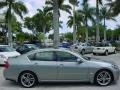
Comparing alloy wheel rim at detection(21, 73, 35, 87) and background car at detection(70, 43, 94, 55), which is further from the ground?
background car at detection(70, 43, 94, 55)

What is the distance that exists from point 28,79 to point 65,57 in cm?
164

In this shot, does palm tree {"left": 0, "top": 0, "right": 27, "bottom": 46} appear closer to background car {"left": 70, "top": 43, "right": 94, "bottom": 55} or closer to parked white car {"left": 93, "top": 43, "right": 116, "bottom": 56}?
background car {"left": 70, "top": 43, "right": 94, "bottom": 55}

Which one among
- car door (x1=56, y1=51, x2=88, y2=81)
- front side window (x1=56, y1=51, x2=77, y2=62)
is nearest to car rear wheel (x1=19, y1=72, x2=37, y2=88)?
car door (x1=56, y1=51, x2=88, y2=81)

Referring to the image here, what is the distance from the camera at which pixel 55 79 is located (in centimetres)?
1123

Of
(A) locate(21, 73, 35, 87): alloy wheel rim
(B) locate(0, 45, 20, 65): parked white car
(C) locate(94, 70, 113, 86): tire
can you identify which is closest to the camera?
(C) locate(94, 70, 113, 86): tire

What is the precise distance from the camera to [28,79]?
1132 centimetres

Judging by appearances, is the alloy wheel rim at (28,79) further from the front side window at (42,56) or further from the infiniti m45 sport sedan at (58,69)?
the front side window at (42,56)

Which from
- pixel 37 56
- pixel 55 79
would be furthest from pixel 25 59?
pixel 55 79

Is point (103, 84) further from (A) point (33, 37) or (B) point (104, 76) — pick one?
(A) point (33, 37)

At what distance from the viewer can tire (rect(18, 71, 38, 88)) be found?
1130cm

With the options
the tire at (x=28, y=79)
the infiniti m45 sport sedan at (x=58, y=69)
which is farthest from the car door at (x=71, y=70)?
the tire at (x=28, y=79)

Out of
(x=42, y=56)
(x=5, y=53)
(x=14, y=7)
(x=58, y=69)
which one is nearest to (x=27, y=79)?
(x=42, y=56)

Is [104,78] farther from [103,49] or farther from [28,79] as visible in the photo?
[103,49]

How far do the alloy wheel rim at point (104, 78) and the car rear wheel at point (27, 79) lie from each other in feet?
7.99
